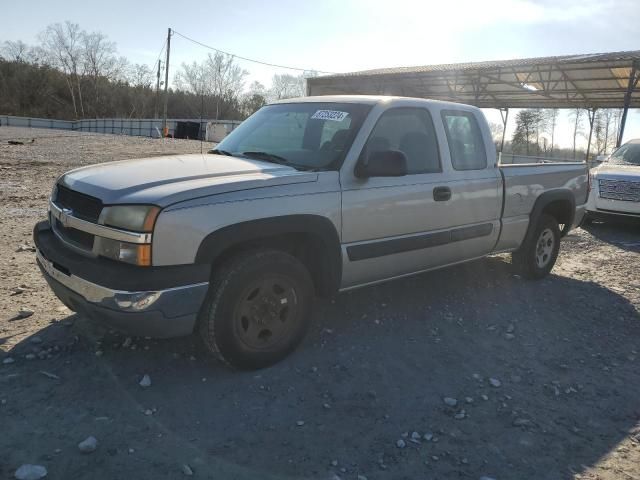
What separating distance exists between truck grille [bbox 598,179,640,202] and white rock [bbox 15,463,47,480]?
994 cm

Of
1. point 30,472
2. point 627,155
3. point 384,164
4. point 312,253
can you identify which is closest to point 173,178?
point 312,253

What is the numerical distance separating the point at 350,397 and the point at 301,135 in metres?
2.08

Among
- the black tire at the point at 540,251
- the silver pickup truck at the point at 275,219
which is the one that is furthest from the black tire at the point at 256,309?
the black tire at the point at 540,251

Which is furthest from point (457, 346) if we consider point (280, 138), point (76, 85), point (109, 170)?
point (76, 85)

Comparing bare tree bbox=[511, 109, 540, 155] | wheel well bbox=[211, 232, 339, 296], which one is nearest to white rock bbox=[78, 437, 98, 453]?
wheel well bbox=[211, 232, 339, 296]

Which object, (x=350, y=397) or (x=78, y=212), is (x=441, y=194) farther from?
(x=78, y=212)

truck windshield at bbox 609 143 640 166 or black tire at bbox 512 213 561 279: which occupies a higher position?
truck windshield at bbox 609 143 640 166

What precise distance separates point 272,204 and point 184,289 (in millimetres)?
761

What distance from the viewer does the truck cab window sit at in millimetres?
4023

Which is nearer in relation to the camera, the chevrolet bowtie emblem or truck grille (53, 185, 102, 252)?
truck grille (53, 185, 102, 252)

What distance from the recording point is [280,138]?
13.7 ft

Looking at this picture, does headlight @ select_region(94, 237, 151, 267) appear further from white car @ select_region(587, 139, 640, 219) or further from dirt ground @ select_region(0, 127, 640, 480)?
white car @ select_region(587, 139, 640, 219)

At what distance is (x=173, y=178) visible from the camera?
3148 mm

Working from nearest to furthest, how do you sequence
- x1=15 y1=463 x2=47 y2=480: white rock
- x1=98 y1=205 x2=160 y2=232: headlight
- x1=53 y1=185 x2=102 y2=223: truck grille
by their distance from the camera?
x1=15 y1=463 x2=47 y2=480: white rock, x1=98 y1=205 x2=160 y2=232: headlight, x1=53 y1=185 x2=102 y2=223: truck grille
